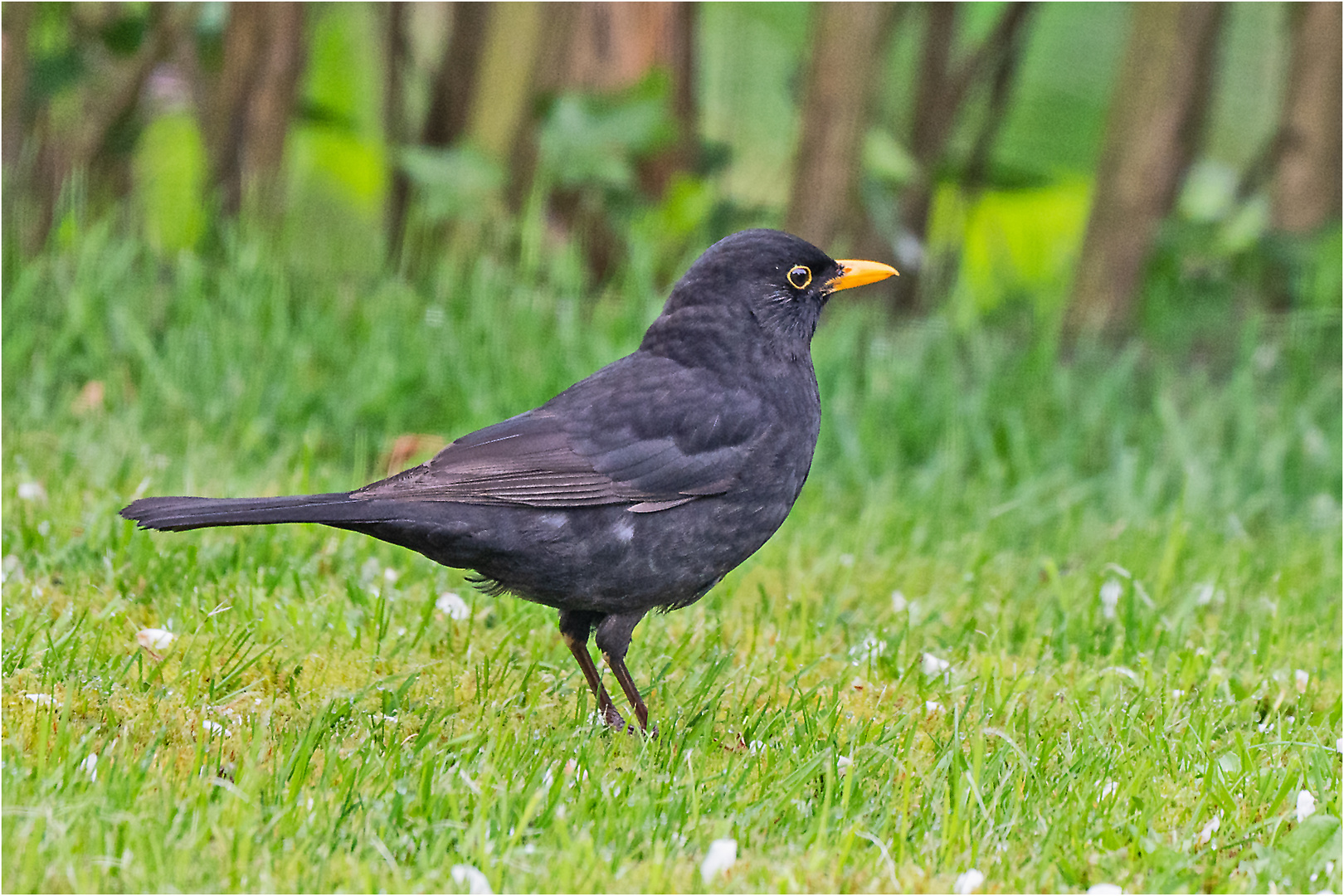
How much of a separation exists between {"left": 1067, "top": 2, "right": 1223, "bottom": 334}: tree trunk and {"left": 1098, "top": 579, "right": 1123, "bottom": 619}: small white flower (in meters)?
2.69

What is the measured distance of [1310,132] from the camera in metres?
7.32

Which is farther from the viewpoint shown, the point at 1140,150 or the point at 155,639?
the point at 1140,150

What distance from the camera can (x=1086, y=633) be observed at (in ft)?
13.7

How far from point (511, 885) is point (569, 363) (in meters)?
3.75

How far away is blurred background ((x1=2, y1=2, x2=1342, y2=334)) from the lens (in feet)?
22.6

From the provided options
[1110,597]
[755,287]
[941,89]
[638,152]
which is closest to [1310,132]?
[941,89]

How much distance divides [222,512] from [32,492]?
71.7 inches

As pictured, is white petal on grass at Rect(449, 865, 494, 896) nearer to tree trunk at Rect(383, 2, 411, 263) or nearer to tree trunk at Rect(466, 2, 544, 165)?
tree trunk at Rect(383, 2, 411, 263)

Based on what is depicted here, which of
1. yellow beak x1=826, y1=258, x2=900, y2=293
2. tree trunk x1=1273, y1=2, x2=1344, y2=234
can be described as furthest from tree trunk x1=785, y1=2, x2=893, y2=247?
yellow beak x1=826, y1=258, x2=900, y2=293

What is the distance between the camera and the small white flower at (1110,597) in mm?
4484

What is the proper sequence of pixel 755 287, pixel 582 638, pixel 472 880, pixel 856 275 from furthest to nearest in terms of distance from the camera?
1. pixel 856 275
2. pixel 755 287
3. pixel 582 638
4. pixel 472 880

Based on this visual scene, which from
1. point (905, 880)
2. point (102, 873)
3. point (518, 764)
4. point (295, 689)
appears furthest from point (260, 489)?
point (905, 880)

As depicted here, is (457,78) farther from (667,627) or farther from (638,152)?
(667,627)

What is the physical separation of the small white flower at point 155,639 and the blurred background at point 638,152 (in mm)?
3512
